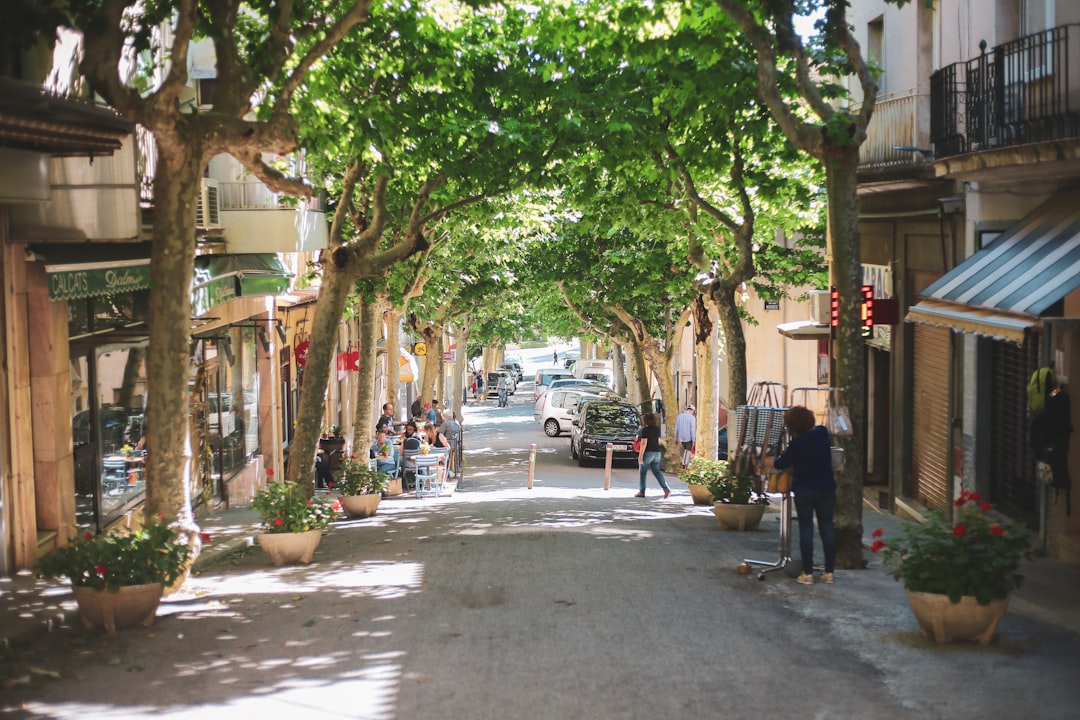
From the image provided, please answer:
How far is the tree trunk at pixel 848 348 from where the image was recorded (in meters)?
12.3

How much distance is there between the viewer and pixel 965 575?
8.81m

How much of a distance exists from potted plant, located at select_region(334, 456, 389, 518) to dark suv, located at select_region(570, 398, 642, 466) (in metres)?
16.2

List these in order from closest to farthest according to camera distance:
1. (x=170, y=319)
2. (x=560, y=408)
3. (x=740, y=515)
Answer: (x=170, y=319)
(x=740, y=515)
(x=560, y=408)

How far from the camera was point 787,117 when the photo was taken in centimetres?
1225

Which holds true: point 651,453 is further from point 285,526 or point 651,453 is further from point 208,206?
point 285,526

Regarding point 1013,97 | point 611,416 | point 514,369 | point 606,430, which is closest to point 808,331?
point 1013,97

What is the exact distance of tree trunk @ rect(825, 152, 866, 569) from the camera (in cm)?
1226

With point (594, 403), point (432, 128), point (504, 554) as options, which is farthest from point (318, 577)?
point (594, 403)

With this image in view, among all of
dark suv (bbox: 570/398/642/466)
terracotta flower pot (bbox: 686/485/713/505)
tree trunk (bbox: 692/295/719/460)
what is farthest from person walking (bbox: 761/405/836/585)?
dark suv (bbox: 570/398/642/466)

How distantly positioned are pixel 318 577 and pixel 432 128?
799 centimetres

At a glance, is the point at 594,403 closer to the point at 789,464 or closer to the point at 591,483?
the point at 591,483

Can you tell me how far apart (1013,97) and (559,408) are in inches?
1466

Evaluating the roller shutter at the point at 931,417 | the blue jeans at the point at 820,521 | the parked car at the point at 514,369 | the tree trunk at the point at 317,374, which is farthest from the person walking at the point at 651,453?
the parked car at the point at 514,369

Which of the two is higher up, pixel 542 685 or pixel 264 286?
pixel 264 286
